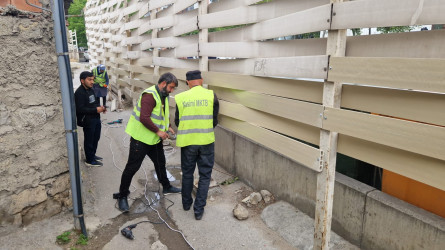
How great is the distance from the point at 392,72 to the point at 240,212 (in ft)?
8.05

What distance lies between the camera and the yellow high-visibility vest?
3758 mm

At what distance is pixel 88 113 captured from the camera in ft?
16.8

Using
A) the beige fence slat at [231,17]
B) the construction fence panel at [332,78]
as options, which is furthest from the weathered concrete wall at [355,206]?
the beige fence slat at [231,17]

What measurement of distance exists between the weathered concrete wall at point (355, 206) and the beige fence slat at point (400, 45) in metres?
1.37

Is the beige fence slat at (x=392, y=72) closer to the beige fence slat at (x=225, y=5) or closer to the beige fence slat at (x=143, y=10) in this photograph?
the beige fence slat at (x=225, y=5)

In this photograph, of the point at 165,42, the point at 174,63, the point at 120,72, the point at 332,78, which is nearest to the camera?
the point at 332,78

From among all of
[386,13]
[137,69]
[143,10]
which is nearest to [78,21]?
[137,69]

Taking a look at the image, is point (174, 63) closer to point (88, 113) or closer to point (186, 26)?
point (186, 26)

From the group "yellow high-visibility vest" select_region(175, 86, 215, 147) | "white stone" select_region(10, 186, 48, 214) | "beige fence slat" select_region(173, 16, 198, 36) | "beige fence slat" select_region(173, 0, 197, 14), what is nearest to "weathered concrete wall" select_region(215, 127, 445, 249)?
"yellow high-visibility vest" select_region(175, 86, 215, 147)

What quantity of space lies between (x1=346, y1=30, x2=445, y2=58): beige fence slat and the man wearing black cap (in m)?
1.80

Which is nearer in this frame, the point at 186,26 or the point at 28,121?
the point at 28,121

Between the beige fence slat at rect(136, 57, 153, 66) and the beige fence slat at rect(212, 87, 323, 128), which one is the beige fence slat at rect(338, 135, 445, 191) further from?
the beige fence slat at rect(136, 57, 153, 66)

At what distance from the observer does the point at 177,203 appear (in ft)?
14.2

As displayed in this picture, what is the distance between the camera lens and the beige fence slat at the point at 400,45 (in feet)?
6.61
